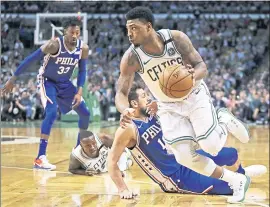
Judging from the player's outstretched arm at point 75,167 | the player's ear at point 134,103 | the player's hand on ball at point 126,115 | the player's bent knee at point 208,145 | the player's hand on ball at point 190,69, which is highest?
the player's hand on ball at point 190,69

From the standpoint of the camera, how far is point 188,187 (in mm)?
4535

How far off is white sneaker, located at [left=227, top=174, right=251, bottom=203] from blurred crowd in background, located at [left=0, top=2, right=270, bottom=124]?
12.5 meters

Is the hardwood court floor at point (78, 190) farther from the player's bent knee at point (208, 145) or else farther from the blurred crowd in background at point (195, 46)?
the blurred crowd in background at point (195, 46)

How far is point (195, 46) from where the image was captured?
2162 centimetres

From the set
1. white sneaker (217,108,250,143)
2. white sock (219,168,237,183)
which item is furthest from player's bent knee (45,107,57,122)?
white sock (219,168,237,183)

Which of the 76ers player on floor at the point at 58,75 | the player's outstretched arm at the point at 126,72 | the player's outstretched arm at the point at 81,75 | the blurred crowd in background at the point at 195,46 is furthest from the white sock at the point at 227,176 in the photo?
the blurred crowd in background at the point at 195,46

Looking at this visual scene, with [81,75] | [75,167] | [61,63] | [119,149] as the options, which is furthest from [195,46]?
[119,149]

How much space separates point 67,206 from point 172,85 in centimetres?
119

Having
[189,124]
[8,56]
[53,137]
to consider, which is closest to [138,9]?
[189,124]

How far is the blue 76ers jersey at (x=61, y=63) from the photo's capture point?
21.4 feet

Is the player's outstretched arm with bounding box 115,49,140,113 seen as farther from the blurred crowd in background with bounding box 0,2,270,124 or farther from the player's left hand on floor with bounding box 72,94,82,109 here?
the blurred crowd in background with bounding box 0,2,270,124

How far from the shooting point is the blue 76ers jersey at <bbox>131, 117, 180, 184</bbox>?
4.60 metres

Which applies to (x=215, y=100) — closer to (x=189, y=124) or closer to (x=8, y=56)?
(x=8, y=56)

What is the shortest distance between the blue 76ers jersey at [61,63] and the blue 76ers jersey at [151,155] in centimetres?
222
